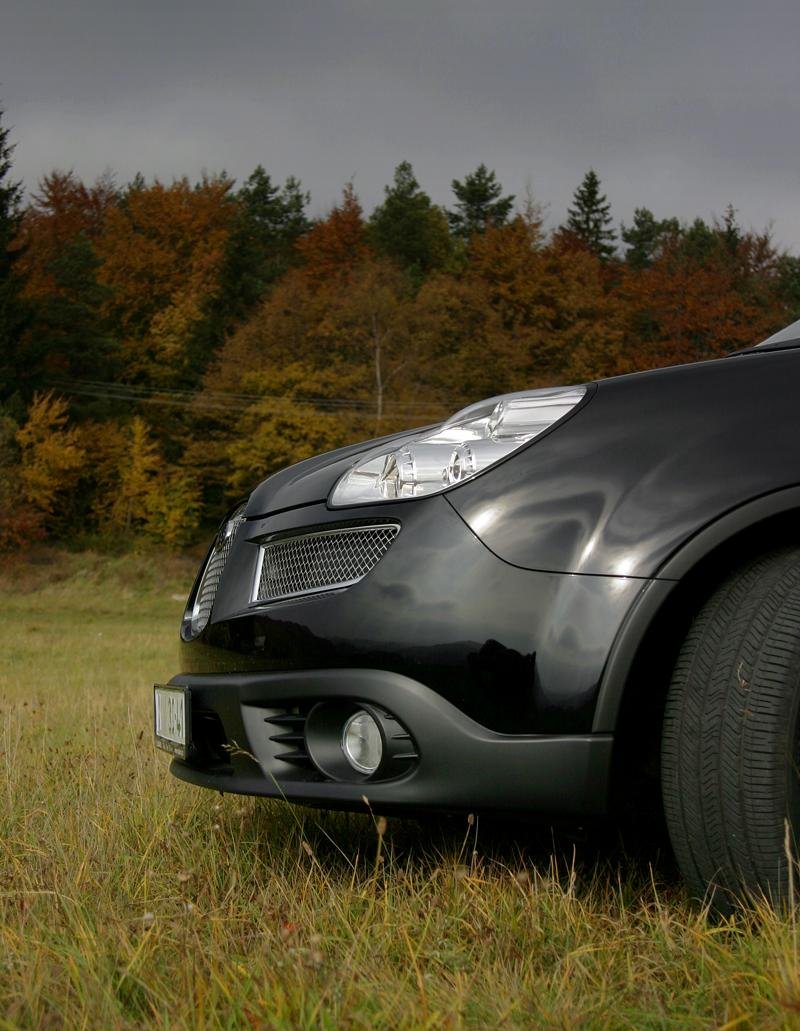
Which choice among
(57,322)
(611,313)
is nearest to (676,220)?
(611,313)

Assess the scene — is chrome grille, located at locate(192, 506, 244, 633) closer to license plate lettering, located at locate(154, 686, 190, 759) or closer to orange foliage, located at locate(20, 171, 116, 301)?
license plate lettering, located at locate(154, 686, 190, 759)

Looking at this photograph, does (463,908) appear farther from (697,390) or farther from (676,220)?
(676,220)

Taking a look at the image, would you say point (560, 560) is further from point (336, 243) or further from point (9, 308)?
Answer: point (336, 243)

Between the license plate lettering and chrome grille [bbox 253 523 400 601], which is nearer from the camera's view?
chrome grille [bbox 253 523 400 601]

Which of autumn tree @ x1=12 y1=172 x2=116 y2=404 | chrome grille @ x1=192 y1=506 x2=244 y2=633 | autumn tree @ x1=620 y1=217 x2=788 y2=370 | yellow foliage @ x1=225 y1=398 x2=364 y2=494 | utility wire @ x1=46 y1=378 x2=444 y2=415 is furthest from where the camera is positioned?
autumn tree @ x1=12 y1=172 x2=116 y2=404

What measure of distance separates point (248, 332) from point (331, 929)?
3576 cm

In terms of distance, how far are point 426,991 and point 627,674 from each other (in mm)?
606

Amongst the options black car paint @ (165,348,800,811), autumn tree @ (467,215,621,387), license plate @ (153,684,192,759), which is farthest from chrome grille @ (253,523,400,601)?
autumn tree @ (467,215,621,387)

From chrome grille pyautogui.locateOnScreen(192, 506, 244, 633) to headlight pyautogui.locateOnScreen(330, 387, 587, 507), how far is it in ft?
1.42

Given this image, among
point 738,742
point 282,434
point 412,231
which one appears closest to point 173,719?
point 738,742

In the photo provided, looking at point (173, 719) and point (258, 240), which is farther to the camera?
point (258, 240)

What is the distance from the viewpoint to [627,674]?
1878 millimetres

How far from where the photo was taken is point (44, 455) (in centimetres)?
3350

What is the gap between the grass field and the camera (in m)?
1.53
